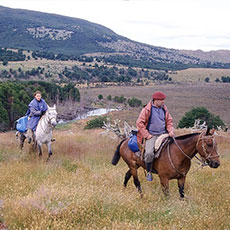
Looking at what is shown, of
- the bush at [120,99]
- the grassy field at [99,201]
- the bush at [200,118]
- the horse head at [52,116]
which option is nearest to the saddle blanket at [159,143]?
the grassy field at [99,201]

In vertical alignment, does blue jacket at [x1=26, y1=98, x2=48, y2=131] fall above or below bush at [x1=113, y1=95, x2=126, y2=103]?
above

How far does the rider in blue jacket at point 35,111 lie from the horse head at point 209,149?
6070mm

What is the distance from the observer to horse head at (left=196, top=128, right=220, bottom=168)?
6.46m

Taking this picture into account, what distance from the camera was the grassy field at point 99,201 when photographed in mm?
5516

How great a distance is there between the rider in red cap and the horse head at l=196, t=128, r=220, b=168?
0.78 m

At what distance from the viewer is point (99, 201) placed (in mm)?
6270

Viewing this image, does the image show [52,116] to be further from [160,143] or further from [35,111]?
[160,143]

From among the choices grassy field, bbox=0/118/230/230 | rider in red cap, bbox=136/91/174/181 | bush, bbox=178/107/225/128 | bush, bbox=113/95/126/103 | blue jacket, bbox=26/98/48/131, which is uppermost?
rider in red cap, bbox=136/91/174/181

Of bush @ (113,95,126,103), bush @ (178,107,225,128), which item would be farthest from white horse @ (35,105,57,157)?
bush @ (113,95,126,103)

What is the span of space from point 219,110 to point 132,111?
1360 centimetres

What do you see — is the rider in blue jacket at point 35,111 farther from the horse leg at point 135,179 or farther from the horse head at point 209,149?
the horse head at point 209,149

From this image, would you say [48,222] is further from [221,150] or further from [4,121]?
[4,121]

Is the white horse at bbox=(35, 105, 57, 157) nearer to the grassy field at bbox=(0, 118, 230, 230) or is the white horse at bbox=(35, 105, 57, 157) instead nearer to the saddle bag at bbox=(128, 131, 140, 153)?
the grassy field at bbox=(0, 118, 230, 230)

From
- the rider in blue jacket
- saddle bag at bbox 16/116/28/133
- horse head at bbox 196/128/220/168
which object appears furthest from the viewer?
saddle bag at bbox 16/116/28/133
